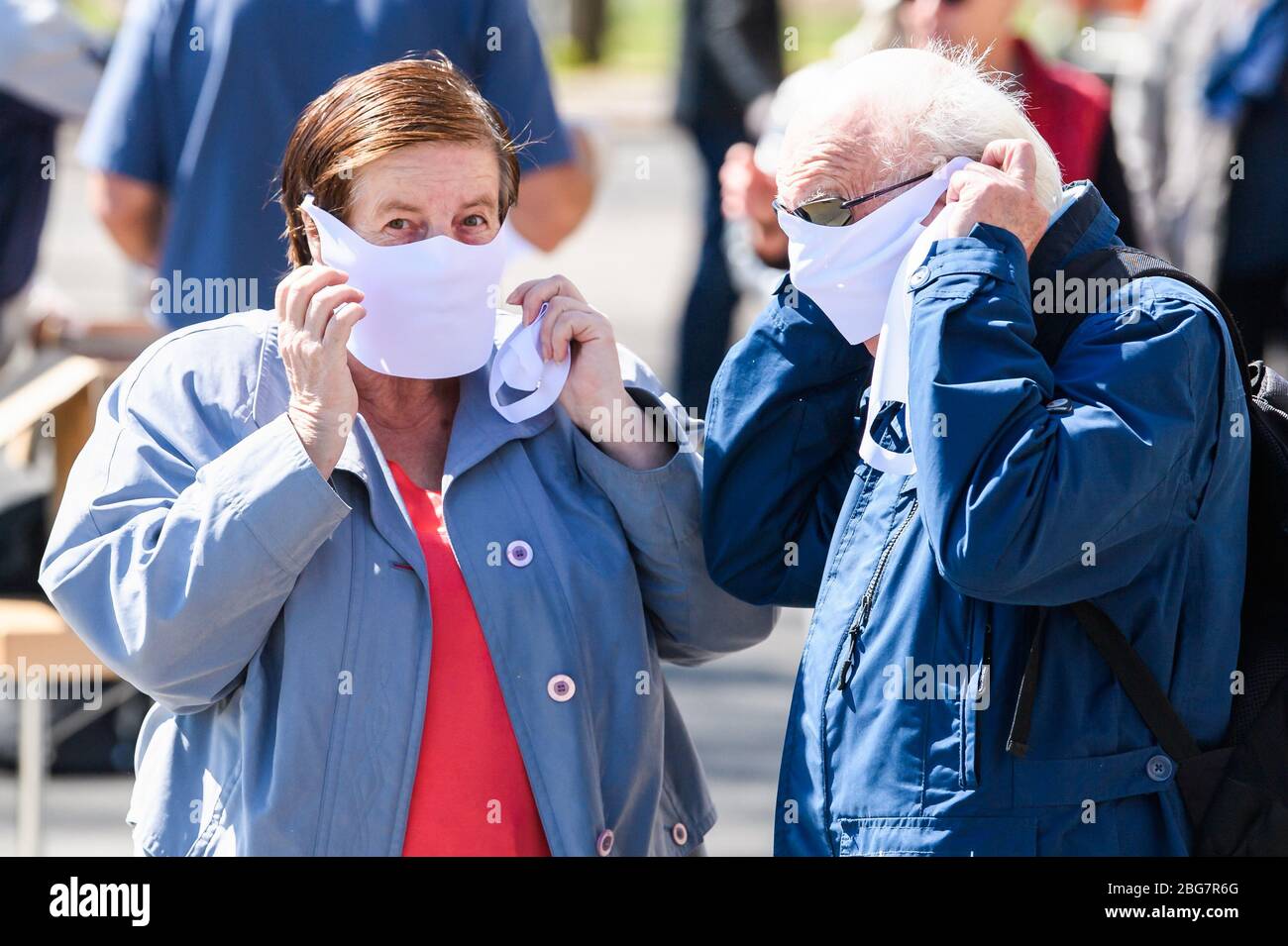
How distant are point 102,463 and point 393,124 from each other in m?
0.61

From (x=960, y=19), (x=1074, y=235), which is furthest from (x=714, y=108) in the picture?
(x=1074, y=235)

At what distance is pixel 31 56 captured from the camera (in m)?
5.41

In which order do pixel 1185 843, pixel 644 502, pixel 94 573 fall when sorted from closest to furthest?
pixel 1185 843 < pixel 94 573 < pixel 644 502

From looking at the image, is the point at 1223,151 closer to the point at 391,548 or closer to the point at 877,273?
the point at 877,273

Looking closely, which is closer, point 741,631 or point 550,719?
point 550,719

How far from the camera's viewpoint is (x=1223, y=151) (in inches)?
299

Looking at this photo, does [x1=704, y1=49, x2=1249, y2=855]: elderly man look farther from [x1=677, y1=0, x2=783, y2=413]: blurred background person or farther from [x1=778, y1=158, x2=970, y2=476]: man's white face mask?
[x1=677, y1=0, x2=783, y2=413]: blurred background person

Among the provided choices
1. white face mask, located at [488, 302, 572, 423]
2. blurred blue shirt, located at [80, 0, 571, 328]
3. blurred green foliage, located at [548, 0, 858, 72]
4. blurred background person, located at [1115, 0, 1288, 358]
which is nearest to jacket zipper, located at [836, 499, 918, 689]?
white face mask, located at [488, 302, 572, 423]

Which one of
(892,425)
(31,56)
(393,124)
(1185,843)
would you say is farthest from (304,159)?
(31,56)

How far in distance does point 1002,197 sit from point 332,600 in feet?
3.37

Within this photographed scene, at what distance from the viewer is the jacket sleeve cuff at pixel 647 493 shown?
2.89 m

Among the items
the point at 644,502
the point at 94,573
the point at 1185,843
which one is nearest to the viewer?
the point at 1185,843
